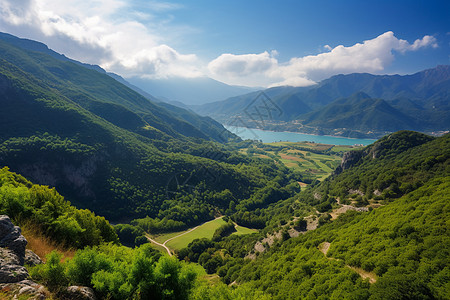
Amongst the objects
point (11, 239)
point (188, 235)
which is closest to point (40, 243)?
point (11, 239)

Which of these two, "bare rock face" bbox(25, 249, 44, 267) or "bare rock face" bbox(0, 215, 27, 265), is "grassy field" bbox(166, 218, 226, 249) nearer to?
"bare rock face" bbox(25, 249, 44, 267)

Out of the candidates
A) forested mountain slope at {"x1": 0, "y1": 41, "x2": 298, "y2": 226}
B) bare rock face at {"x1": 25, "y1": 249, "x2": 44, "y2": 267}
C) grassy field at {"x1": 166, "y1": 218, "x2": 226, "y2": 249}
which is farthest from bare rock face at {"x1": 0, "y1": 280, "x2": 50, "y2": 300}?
forested mountain slope at {"x1": 0, "y1": 41, "x2": 298, "y2": 226}

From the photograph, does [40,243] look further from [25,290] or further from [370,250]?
[370,250]

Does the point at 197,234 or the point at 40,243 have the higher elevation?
the point at 40,243

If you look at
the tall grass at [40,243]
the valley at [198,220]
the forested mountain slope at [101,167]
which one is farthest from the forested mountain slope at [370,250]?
the forested mountain slope at [101,167]

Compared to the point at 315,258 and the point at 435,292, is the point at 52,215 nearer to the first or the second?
the point at 315,258

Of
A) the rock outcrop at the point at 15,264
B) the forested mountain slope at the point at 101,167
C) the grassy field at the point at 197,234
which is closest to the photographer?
the rock outcrop at the point at 15,264

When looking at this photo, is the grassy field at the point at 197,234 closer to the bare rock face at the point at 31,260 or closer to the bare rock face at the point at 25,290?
the bare rock face at the point at 31,260

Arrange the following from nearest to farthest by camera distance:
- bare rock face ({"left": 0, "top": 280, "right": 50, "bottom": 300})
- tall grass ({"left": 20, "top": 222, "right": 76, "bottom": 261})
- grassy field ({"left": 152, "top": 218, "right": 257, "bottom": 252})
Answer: bare rock face ({"left": 0, "top": 280, "right": 50, "bottom": 300}), tall grass ({"left": 20, "top": 222, "right": 76, "bottom": 261}), grassy field ({"left": 152, "top": 218, "right": 257, "bottom": 252})

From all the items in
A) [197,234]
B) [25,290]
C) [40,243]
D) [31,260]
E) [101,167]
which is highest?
[25,290]

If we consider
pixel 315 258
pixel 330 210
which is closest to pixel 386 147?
pixel 330 210

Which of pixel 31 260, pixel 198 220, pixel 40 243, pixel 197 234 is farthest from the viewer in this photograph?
pixel 198 220
